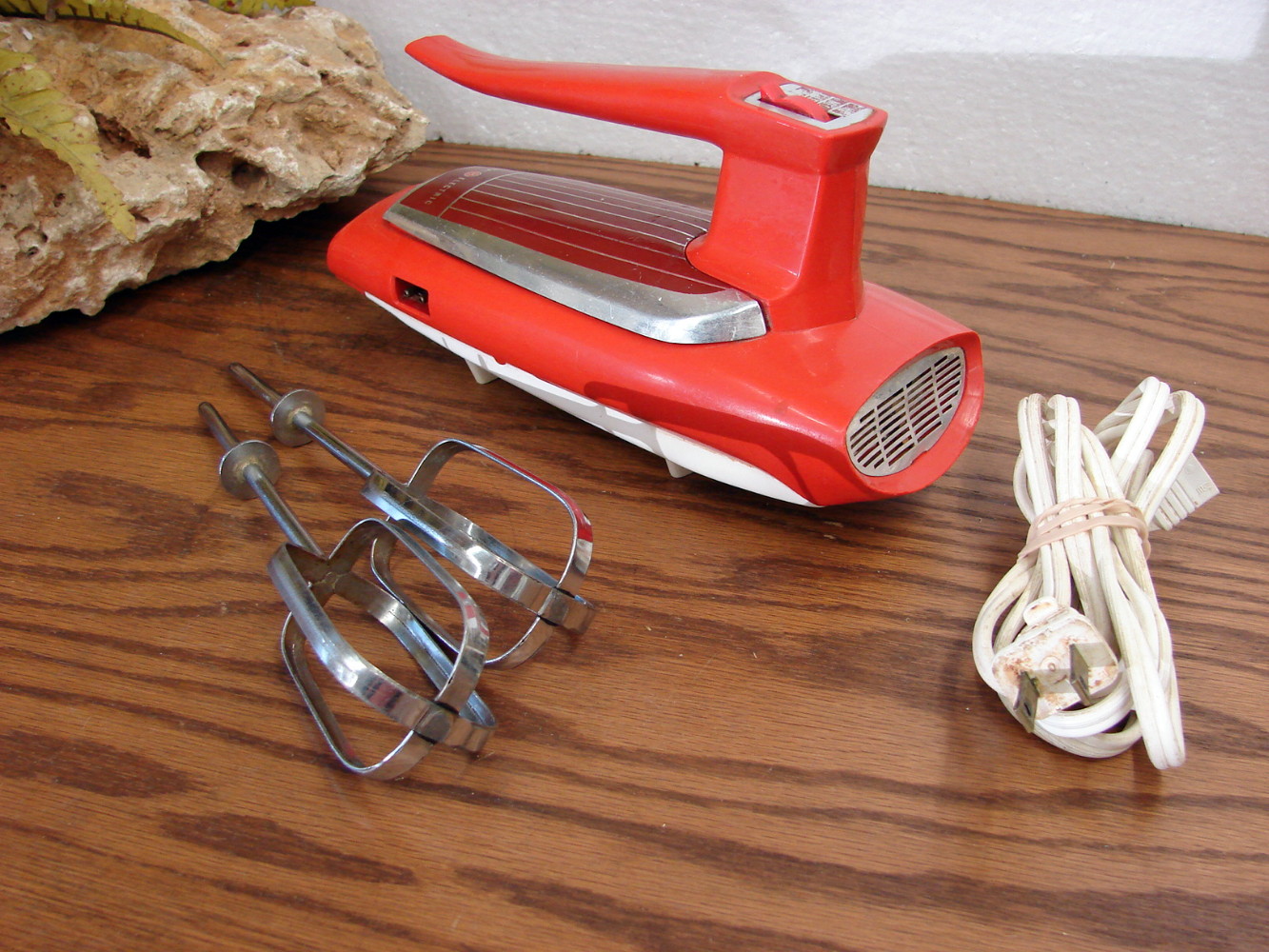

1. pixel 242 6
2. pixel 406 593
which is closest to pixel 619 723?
pixel 406 593

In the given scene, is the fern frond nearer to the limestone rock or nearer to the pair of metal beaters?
the limestone rock

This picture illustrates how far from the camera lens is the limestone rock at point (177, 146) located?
0.54 m

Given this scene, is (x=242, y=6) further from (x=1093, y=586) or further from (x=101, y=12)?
(x=1093, y=586)

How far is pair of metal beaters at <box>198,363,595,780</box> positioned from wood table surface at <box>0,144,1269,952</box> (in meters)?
0.02

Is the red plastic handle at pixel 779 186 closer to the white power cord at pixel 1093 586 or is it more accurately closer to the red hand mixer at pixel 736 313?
the red hand mixer at pixel 736 313

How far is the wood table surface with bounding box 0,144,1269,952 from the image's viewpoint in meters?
0.32

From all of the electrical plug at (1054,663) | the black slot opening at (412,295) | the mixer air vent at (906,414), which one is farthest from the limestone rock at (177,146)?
the electrical plug at (1054,663)

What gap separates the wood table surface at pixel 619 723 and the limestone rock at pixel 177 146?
0.07m

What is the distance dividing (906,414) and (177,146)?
47cm

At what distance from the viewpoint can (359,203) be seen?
73cm

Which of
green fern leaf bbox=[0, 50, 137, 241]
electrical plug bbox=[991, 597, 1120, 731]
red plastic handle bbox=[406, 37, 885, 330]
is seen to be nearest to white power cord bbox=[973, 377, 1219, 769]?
electrical plug bbox=[991, 597, 1120, 731]

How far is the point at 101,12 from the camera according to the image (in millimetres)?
548

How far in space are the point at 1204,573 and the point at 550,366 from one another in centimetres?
32

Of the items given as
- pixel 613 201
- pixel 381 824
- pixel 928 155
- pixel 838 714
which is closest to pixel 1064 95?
pixel 928 155
